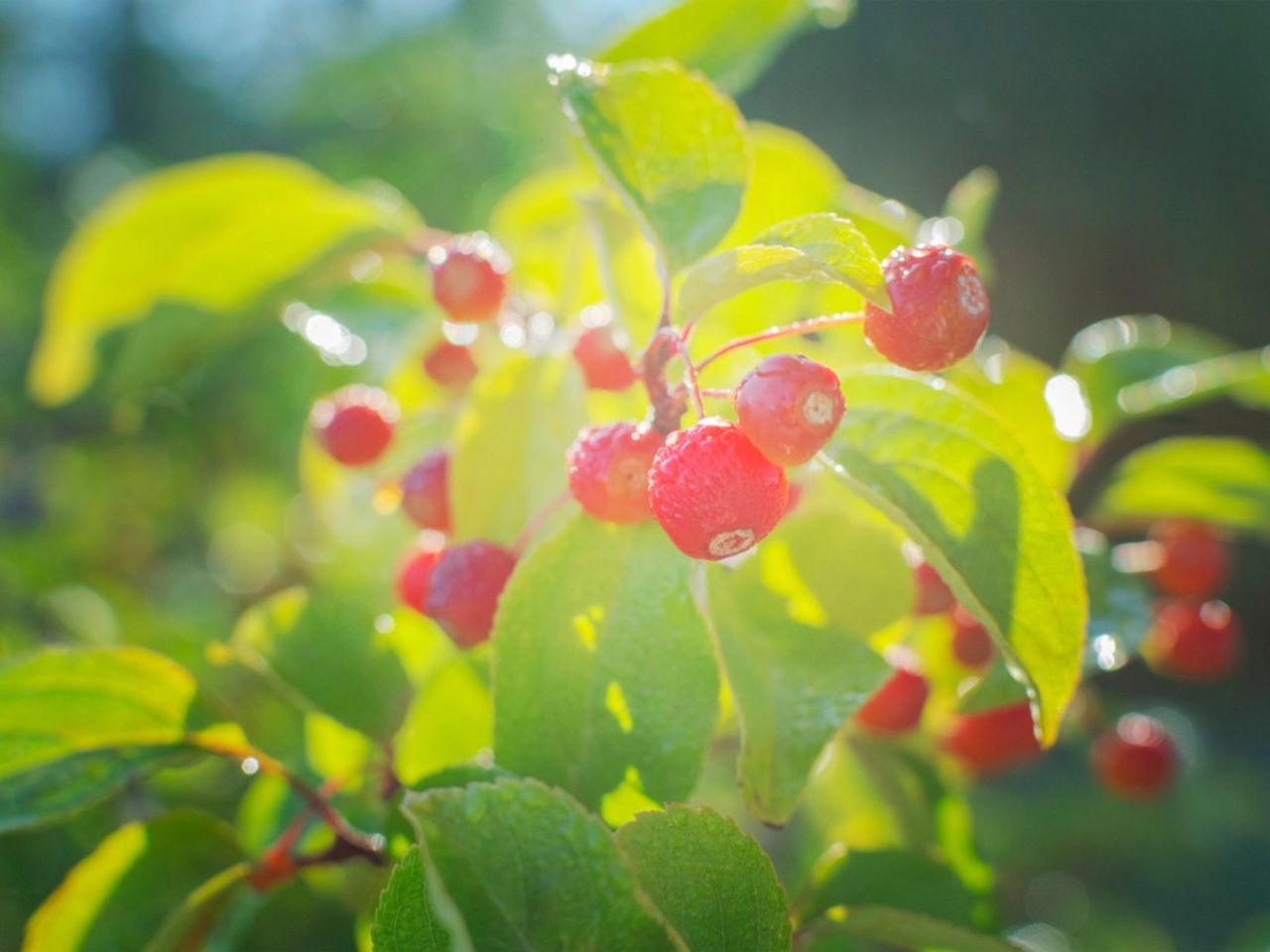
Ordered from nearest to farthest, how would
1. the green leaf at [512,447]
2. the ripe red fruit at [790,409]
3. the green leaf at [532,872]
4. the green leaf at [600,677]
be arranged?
the green leaf at [532,872], the ripe red fruit at [790,409], the green leaf at [600,677], the green leaf at [512,447]

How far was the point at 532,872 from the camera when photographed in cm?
77

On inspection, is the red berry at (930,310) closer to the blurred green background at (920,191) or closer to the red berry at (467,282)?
the red berry at (467,282)

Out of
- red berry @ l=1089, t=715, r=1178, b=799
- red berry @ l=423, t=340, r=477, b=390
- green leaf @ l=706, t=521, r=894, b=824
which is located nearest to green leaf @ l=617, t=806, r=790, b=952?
green leaf @ l=706, t=521, r=894, b=824

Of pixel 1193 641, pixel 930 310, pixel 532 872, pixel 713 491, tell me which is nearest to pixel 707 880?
pixel 532 872

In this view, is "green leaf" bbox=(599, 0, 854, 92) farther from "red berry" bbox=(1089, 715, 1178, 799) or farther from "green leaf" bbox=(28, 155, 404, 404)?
"red berry" bbox=(1089, 715, 1178, 799)

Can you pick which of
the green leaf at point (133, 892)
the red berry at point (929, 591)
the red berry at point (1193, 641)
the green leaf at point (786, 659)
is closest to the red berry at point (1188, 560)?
the red berry at point (1193, 641)

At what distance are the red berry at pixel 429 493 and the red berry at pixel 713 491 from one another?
434 mm

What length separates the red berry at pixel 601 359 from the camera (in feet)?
4.06

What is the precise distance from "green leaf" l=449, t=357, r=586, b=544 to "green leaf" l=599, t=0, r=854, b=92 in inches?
16.7

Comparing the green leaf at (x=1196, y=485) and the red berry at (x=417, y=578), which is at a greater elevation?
the green leaf at (x=1196, y=485)

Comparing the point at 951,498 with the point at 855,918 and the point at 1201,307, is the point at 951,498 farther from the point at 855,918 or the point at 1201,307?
the point at 1201,307

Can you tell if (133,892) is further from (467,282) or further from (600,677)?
(467,282)

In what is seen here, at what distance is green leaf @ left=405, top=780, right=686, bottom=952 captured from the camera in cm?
74

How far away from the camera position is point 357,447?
4.61 feet
